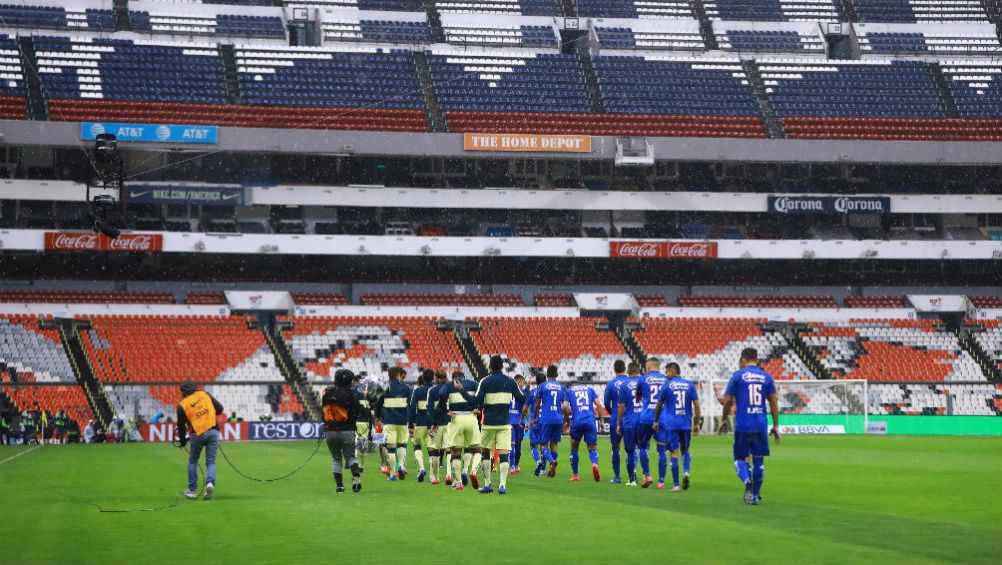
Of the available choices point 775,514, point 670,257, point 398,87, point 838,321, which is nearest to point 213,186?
point 398,87

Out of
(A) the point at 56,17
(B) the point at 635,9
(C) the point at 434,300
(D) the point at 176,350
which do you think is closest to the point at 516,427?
(D) the point at 176,350

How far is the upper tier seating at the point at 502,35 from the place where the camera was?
242 feet

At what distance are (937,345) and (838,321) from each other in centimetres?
518

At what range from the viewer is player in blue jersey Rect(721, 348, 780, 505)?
19547mm

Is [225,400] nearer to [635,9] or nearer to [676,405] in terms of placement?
[676,405]

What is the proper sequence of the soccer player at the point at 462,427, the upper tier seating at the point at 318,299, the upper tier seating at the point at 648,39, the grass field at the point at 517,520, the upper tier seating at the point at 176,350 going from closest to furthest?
the grass field at the point at 517,520 → the soccer player at the point at 462,427 → the upper tier seating at the point at 176,350 → the upper tier seating at the point at 318,299 → the upper tier seating at the point at 648,39

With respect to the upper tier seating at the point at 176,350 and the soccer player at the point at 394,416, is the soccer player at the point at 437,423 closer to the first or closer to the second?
the soccer player at the point at 394,416

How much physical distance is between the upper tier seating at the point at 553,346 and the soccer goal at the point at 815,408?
7.34 metres

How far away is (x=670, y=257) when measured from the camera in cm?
6725

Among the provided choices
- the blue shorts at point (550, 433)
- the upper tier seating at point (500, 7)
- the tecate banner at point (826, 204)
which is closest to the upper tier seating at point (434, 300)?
the tecate banner at point (826, 204)

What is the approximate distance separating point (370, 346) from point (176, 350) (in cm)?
930

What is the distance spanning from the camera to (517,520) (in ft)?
56.1

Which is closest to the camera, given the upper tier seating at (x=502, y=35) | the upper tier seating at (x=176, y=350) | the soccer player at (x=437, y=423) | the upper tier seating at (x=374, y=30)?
the soccer player at (x=437, y=423)

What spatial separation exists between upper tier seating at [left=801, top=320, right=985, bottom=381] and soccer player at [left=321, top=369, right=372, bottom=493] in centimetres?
4364
